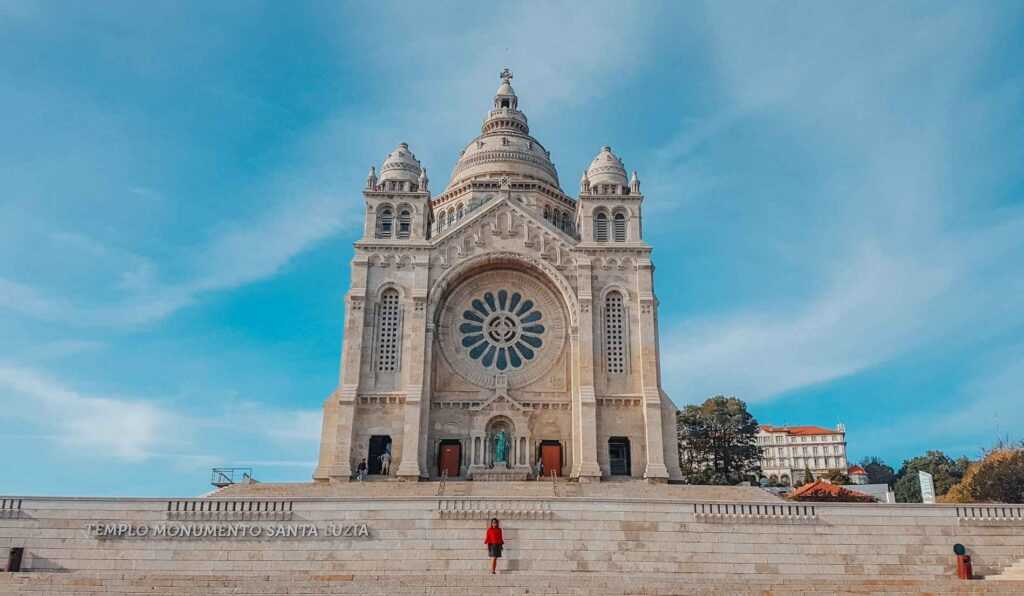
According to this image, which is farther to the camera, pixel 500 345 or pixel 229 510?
pixel 500 345

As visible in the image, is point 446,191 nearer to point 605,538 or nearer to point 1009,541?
point 605,538

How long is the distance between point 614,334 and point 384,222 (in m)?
12.7

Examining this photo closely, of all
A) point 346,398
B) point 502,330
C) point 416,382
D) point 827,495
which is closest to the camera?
point 346,398

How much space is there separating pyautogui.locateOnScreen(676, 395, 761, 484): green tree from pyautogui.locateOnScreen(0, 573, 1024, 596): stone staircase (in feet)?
116

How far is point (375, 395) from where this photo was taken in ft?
121

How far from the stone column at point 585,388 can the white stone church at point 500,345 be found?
0.20 ft

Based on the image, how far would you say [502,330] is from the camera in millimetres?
39562

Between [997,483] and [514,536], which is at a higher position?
[997,483]

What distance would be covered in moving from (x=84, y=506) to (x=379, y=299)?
17.3 m

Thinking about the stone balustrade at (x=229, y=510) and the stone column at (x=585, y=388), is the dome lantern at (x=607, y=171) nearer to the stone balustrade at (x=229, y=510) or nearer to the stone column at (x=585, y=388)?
the stone column at (x=585, y=388)

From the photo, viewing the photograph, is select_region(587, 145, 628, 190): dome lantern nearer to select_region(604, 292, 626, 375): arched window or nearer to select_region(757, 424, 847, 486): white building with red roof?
select_region(604, 292, 626, 375): arched window

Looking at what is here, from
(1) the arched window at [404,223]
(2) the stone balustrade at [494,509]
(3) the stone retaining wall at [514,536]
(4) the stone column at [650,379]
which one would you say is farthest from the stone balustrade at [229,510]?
(1) the arched window at [404,223]

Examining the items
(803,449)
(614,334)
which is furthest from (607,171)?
(803,449)

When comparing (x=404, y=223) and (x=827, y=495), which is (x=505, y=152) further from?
(x=827, y=495)
